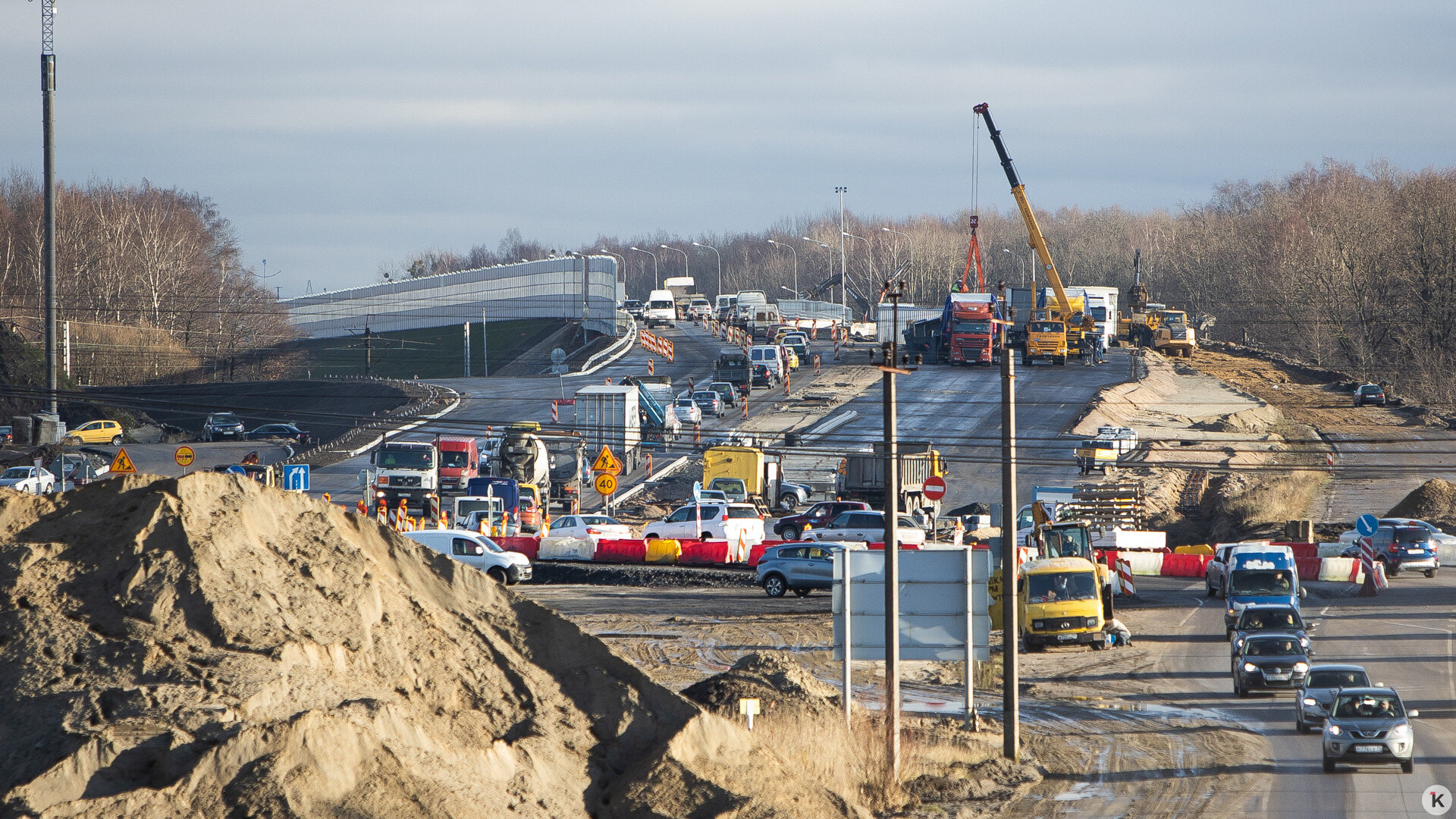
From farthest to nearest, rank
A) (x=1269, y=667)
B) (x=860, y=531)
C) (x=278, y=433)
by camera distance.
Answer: (x=278, y=433) < (x=860, y=531) < (x=1269, y=667)

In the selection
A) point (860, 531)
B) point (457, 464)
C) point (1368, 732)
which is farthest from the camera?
point (457, 464)

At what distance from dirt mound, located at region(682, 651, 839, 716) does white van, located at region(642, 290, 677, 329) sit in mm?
86971

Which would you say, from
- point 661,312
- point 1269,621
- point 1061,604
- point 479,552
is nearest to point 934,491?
point 1061,604

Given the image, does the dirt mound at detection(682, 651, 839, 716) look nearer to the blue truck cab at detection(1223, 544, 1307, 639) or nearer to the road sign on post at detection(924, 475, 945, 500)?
the blue truck cab at detection(1223, 544, 1307, 639)

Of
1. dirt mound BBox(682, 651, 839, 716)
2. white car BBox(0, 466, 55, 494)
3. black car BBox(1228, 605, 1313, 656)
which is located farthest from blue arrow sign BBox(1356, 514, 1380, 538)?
white car BBox(0, 466, 55, 494)

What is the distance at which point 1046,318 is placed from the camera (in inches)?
3130

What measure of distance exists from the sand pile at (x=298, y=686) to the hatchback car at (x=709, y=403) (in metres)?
45.1

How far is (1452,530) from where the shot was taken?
146 feet

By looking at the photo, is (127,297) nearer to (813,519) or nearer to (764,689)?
(813,519)

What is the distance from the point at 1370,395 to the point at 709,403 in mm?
36796

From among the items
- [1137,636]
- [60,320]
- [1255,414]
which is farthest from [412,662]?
[60,320]

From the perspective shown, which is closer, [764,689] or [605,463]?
[764,689]

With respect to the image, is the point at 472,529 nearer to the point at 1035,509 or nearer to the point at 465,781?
the point at 1035,509

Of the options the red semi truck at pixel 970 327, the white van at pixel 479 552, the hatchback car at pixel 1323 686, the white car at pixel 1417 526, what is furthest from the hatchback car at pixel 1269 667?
the red semi truck at pixel 970 327
